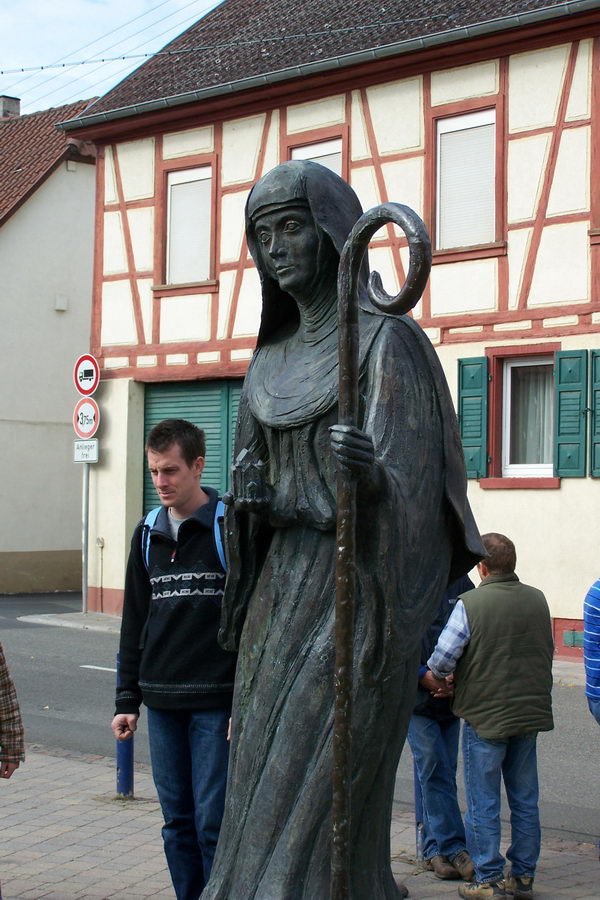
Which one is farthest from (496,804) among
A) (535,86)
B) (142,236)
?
(142,236)

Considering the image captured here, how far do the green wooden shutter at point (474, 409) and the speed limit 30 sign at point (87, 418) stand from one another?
558 centimetres

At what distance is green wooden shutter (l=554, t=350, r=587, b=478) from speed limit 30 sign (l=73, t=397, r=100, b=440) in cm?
684

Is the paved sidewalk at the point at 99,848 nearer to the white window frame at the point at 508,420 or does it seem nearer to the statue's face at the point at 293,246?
the statue's face at the point at 293,246

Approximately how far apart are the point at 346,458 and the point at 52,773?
627 centimetres

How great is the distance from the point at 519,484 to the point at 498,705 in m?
10.0

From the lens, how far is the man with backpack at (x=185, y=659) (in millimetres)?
4777

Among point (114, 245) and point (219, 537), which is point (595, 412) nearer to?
point (114, 245)

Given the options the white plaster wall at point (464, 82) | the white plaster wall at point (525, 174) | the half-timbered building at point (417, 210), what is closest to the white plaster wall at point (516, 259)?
the half-timbered building at point (417, 210)

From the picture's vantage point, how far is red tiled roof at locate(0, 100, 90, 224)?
83.4 ft

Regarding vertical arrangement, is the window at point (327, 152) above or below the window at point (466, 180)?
above

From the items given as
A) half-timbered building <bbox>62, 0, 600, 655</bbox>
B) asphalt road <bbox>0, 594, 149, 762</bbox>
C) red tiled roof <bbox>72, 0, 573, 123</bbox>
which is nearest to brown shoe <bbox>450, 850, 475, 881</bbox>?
asphalt road <bbox>0, 594, 149, 762</bbox>

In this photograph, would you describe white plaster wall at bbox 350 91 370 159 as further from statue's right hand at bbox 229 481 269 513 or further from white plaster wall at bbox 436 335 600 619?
statue's right hand at bbox 229 481 269 513

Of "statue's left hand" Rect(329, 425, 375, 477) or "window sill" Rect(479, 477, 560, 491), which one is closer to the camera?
"statue's left hand" Rect(329, 425, 375, 477)

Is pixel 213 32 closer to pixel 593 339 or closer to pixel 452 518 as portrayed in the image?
pixel 593 339
